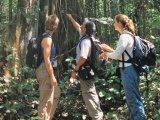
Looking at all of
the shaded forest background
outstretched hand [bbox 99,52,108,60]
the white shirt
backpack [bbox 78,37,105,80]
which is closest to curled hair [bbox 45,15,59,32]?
backpack [bbox 78,37,105,80]

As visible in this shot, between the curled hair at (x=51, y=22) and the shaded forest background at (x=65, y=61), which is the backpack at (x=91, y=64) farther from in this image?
the shaded forest background at (x=65, y=61)

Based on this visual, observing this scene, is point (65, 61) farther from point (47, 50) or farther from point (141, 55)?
point (141, 55)

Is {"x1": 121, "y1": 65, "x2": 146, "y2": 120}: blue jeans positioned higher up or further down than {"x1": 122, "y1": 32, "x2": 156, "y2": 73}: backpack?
further down

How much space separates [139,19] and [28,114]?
3.48 m

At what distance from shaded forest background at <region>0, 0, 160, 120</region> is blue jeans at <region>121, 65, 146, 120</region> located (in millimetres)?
750

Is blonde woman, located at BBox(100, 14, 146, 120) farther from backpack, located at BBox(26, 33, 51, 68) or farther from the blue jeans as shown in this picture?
backpack, located at BBox(26, 33, 51, 68)

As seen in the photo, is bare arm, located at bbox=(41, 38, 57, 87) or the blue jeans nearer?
the blue jeans

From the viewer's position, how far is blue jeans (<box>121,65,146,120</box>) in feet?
17.9

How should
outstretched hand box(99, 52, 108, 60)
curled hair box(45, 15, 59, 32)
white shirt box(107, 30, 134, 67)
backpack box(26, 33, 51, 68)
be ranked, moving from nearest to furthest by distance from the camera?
1. white shirt box(107, 30, 134, 67)
2. outstretched hand box(99, 52, 108, 60)
3. curled hair box(45, 15, 59, 32)
4. backpack box(26, 33, 51, 68)

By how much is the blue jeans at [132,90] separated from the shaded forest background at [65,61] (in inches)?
29.5

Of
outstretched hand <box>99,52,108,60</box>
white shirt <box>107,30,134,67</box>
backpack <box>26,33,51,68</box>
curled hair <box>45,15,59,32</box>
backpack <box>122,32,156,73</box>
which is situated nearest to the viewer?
white shirt <box>107,30,134,67</box>

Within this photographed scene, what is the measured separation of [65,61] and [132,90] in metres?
2.99

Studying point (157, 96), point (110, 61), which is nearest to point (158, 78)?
point (157, 96)

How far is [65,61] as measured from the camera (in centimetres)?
821
